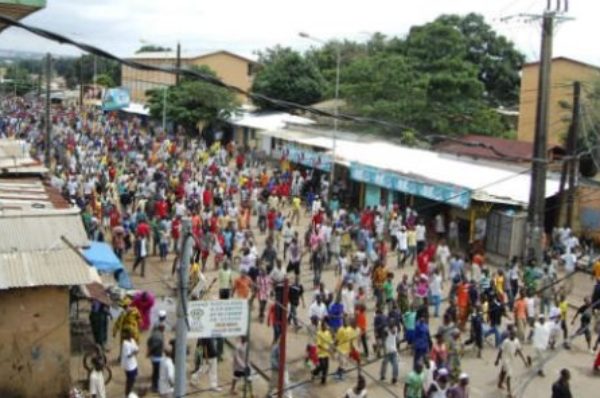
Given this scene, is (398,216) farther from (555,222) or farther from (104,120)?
(104,120)

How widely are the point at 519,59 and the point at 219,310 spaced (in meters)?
45.8

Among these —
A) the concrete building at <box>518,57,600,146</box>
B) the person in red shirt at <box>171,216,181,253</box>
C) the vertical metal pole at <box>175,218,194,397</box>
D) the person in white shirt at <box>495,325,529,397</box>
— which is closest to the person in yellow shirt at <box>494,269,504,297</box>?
the person in white shirt at <box>495,325,529,397</box>

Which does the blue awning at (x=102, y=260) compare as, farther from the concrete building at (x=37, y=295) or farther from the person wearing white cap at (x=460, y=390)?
the person wearing white cap at (x=460, y=390)

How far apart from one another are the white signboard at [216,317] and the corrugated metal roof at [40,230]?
369 cm

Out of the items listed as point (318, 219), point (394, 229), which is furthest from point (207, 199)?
point (394, 229)

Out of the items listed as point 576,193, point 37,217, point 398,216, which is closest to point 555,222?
point 576,193

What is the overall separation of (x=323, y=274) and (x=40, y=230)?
10.1 m

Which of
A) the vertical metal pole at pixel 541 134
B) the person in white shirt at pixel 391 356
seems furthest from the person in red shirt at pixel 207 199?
the person in white shirt at pixel 391 356

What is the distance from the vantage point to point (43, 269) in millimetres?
11562

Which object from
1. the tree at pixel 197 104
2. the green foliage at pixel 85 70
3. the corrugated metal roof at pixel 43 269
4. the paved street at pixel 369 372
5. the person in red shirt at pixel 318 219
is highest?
the green foliage at pixel 85 70

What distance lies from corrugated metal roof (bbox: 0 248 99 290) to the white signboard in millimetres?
3093

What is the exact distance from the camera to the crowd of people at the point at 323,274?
514 inches

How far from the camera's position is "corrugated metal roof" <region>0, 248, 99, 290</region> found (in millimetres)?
11305

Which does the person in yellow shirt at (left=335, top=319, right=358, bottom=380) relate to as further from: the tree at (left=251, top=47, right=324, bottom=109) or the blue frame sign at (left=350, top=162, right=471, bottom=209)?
the tree at (left=251, top=47, right=324, bottom=109)
